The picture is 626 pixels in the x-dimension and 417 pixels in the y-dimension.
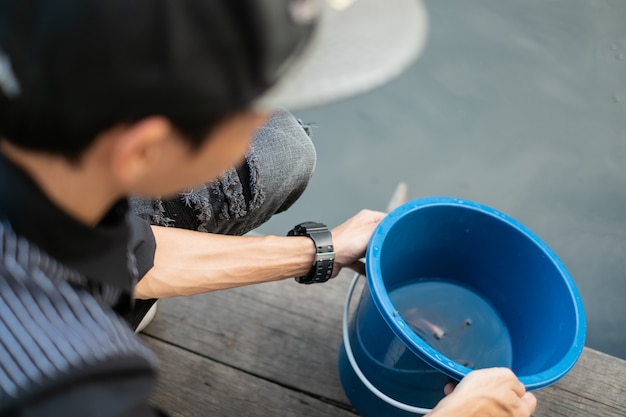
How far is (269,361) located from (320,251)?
0.25 meters

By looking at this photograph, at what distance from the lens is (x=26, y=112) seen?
419 millimetres

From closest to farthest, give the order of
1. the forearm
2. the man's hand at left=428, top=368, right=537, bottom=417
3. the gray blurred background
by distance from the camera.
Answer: the man's hand at left=428, top=368, right=537, bottom=417
the forearm
the gray blurred background

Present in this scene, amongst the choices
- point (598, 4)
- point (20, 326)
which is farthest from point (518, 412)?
point (598, 4)

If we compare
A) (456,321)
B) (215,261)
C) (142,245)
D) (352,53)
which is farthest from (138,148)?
(456,321)

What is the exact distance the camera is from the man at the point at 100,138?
15.4 inches

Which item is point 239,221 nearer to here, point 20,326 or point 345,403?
point 345,403

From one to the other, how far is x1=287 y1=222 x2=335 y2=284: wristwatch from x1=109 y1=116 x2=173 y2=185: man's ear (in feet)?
Answer: 1.62

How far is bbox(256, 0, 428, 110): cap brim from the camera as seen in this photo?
1.48ft

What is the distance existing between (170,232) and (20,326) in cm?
40

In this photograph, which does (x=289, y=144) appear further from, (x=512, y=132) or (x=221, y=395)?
(x=512, y=132)

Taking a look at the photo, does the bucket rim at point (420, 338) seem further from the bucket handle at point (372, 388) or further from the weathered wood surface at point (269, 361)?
the weathered wood surface at point (269, 361)

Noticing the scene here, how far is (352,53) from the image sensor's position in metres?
Answer: 0.47

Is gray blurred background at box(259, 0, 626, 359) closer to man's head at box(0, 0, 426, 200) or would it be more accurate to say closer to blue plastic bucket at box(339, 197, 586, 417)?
blue plastic bucket at box(339, 197, 586, 417)

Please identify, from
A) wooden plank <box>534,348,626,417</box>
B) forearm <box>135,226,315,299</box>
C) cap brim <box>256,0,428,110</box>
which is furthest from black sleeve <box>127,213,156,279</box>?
wooden plank <box>534,348,626,417</box>
